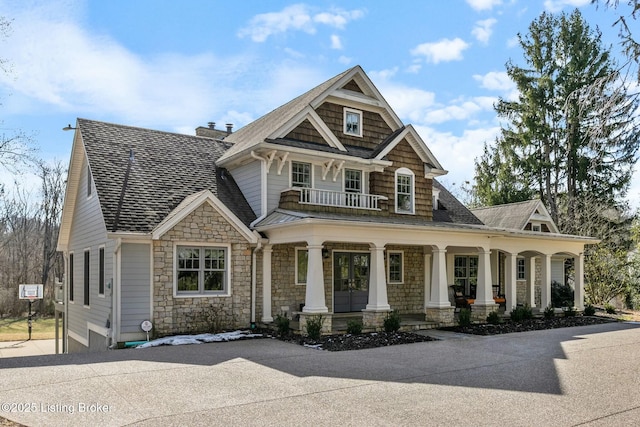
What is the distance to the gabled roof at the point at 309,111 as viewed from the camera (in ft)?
56.7

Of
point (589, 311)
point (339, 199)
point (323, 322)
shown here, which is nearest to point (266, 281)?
point (323, 322)

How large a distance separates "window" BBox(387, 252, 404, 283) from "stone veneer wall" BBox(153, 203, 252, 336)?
6.04 metres

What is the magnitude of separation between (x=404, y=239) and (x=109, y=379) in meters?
9.62

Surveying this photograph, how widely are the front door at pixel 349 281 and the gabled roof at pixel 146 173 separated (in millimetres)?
3642

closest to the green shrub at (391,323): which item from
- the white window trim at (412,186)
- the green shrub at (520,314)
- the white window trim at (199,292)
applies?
the white window trim at (199,292)

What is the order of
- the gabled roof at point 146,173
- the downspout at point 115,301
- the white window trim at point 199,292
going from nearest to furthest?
1. the downspout at point 115,301
2. the white window trim at point 199,292
3. the gabled roof at point 146,173

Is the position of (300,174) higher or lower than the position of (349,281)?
higher

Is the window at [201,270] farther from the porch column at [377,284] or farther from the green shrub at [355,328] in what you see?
the porch column at [377,284]

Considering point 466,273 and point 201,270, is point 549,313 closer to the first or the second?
point 466,273

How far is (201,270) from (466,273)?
12.4 metres

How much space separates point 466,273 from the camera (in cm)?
2280

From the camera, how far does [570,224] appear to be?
3278 cm

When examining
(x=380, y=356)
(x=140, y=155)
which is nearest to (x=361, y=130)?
(x=140, y=155)

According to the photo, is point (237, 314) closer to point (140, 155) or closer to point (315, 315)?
point (315, 315)
